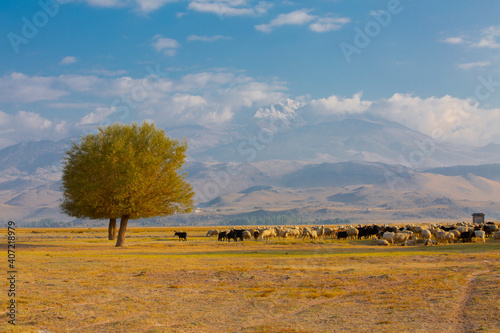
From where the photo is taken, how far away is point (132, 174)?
4616 cm

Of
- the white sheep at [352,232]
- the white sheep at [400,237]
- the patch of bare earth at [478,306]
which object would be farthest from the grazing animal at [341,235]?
the patch of bare earth at [478,306]

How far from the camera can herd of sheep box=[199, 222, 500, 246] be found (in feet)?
175

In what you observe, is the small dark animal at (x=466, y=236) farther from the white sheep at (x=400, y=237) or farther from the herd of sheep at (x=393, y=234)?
the white sheep at (x=400, y=237)

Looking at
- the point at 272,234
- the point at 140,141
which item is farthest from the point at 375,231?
the point at 140,141

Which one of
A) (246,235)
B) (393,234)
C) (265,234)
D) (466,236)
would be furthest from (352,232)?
(466,236)

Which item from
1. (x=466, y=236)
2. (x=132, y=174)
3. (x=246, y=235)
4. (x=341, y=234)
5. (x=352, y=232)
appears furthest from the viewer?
(x=246, y=235)

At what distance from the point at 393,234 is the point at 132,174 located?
28.5 meters

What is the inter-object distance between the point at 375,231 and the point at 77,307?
56.7 metres

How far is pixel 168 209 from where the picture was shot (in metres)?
50.4

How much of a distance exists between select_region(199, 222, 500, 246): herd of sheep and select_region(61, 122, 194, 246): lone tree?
18718 mm

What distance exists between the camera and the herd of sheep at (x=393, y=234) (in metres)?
53.3

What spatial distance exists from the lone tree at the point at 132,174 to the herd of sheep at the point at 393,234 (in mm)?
18718

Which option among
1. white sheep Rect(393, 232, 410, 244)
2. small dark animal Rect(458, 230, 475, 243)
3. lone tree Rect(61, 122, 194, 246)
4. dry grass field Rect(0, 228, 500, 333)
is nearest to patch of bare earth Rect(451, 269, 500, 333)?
dry grass field Rect(0, 228, 500, 333)

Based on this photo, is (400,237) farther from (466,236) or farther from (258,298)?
(258,298)
